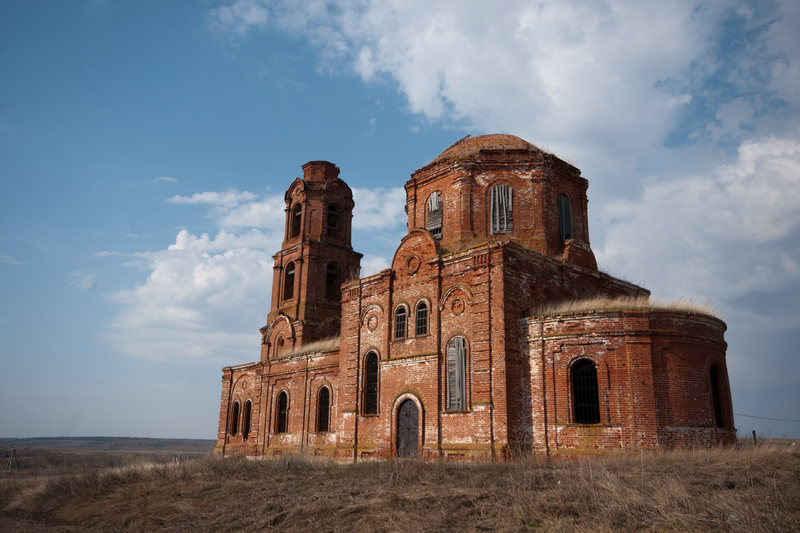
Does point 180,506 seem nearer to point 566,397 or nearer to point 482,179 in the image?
point 566,397

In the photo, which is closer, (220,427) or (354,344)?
(354,344)

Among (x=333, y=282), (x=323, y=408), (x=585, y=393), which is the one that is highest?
(x=333, y=282)

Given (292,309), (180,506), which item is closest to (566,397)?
(180,506)

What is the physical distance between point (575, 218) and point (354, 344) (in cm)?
1051

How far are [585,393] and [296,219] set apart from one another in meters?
21.2

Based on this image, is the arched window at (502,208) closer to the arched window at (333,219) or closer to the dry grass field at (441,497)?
the dry grass field at (441,497)

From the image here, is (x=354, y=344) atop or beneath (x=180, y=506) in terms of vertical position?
atop

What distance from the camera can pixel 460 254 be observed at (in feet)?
64.7

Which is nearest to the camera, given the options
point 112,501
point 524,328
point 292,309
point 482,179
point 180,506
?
point 180,506

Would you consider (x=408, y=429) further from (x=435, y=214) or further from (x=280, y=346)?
(x=280, y=346)

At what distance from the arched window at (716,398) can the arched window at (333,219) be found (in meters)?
21.2

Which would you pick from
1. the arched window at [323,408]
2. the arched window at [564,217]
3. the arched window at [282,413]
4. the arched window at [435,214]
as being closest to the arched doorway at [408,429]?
the arched window at [323,408]

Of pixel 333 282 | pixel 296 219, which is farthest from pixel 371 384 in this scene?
pixel 296 219

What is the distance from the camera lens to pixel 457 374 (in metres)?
18.8
